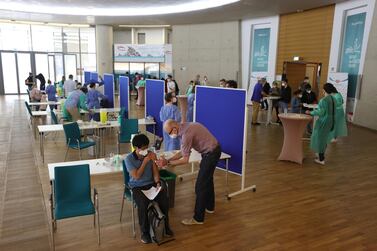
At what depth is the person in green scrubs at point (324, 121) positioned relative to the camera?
20.3ft

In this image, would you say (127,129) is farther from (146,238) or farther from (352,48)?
(352,48)

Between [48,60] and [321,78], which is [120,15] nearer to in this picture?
[48,60]

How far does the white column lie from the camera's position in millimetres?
18219

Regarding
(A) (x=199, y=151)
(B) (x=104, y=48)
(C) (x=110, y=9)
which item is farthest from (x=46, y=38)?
(A) (x=199, y=151)

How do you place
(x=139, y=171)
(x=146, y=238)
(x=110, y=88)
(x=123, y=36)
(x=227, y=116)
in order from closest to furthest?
1. (x=139, y=171)
2. (x=146, y=238)
3. (x=227, y=116)
4. (x=110, y=88)
5. (x=123, y=36)

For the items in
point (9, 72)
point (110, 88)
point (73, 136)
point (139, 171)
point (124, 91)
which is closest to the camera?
point (139, 171)

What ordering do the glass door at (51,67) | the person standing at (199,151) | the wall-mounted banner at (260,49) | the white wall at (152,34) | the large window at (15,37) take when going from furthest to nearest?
the white wall at (152,34)
the glass door at (51,67)
the large window at (15,37)
the wall-mounted banner at (260,49)
the person standing at (199,151)

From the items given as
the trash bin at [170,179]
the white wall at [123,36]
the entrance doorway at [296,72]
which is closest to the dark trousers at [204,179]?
the trash bin at [170,179]

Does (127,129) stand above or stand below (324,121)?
below

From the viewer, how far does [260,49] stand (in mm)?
14914

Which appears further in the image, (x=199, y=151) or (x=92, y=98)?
(x=92, y=98)

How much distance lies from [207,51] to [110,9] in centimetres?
544

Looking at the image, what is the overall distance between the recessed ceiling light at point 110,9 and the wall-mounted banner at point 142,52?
2.58m

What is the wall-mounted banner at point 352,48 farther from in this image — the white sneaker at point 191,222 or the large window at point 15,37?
the large window at point 15,37
